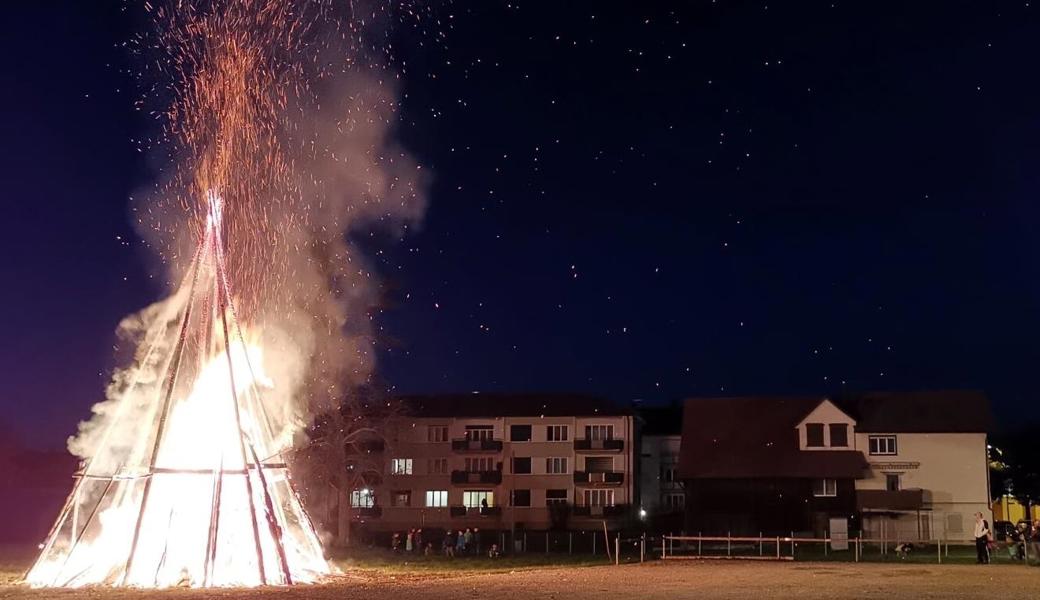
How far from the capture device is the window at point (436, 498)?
6725 centimetres

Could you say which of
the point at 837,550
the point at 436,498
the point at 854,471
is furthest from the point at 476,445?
the point at 837,550

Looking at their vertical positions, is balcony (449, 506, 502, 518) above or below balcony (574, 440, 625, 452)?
below

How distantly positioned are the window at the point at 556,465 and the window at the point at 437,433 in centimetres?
695

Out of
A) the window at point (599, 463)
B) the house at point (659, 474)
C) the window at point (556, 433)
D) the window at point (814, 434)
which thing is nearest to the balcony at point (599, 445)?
the window at point (599, 463)

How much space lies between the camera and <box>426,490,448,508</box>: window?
6725 cm

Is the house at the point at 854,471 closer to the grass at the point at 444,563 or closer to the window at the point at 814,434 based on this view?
the window at the point at 814,434

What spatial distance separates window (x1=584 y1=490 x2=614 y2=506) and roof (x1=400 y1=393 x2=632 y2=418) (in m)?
4.88

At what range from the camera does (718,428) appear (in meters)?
58.2

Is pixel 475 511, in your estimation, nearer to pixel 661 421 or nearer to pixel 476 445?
pixel 476 445

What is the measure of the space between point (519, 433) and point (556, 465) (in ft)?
10.4

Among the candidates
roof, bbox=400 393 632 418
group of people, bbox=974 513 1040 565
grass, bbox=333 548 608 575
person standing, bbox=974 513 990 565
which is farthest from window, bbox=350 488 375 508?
person standing, bbox=974 513 990 565

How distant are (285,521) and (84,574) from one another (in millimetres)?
4675

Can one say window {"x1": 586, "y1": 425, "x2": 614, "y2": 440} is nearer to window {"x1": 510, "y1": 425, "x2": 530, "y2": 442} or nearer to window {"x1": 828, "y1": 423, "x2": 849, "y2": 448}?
window {"x1": 510, "y1": 425, "x2": 530, "y2": 442}

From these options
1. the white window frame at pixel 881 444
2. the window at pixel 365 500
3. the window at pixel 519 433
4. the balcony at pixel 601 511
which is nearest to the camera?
the white window frame at pixel 881 444
